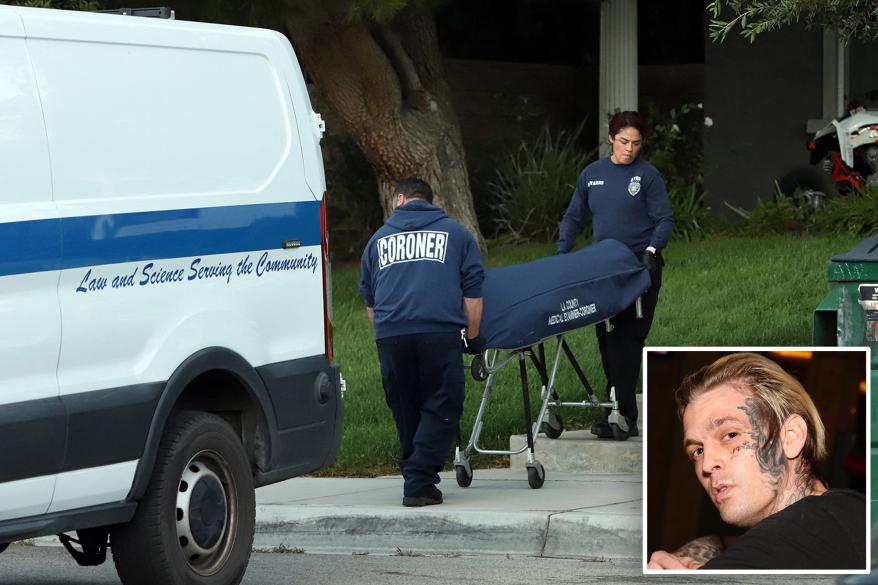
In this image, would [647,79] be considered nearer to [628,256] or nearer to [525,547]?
[628,256]

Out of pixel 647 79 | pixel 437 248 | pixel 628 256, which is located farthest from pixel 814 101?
pixel 437 248

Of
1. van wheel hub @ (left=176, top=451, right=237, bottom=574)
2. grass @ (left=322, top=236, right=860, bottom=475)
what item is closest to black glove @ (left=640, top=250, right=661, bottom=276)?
grass @ (left=322, top=236, right=860, bottom=475)

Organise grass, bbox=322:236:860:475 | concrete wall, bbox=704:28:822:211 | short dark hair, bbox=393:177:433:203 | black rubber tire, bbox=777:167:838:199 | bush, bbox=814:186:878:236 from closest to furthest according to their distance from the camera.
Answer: short dark hair, bbox=393:177:433:203
grass, bbox=322:236:860:475
bush, bbox=814:186:878:236
black rubber tire, bbox=777:167:838:199
concrete wall, bbox=704:28:822:211

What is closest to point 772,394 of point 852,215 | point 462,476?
point 462,476

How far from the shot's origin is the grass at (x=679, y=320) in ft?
35.1

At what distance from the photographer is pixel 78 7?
13.4 metres

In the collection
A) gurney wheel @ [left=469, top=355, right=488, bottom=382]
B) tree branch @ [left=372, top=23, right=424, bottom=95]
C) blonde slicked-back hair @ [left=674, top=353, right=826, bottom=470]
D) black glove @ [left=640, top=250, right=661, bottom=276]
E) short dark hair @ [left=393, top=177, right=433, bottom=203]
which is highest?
tree branch @ [left=372, top=23, right=424, bottom=95]

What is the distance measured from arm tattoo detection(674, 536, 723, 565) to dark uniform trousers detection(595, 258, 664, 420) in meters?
3.53

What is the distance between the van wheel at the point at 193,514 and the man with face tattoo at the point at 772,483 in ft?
6.01

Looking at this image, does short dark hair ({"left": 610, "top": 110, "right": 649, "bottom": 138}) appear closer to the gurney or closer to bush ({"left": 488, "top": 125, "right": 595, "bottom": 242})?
the gurney

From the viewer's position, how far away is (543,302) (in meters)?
8.91

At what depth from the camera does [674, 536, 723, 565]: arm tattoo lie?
6414 mm

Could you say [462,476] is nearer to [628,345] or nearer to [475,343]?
[475,343]

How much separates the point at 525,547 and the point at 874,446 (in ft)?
6.98
